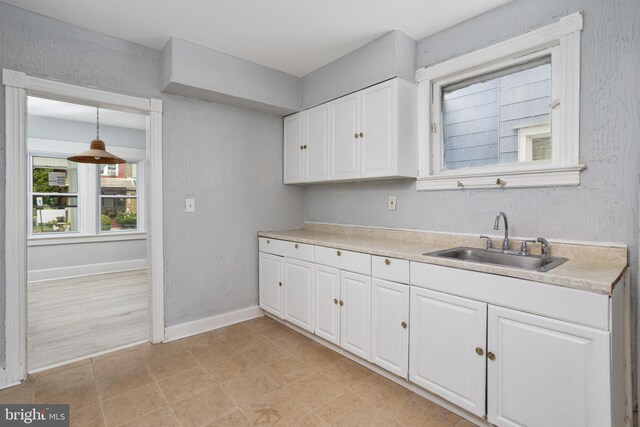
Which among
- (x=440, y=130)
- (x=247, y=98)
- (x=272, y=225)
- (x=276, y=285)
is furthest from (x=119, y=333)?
(x=440, y=130)

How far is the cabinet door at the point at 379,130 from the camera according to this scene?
240 cm

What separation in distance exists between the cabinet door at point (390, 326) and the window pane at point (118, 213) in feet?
17.4

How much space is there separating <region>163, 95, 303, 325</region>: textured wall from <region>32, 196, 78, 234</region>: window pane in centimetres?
369

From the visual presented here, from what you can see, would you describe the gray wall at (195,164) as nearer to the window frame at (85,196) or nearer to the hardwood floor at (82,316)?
the hardwood floor at (82,316)

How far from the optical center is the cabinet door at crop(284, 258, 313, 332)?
2.67 metres

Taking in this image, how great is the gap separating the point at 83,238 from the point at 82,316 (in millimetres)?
2344

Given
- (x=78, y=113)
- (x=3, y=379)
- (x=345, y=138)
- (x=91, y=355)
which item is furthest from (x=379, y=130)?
(x=78, y=113)

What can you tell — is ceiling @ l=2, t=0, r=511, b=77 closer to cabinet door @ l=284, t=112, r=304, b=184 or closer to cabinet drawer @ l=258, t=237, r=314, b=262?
cabinet door @ l=284, t=112, r=304, b=184

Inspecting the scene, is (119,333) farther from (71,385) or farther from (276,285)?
(276,285)

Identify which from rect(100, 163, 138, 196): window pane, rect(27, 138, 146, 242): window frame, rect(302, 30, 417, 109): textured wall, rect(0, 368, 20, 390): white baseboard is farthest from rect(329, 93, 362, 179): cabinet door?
rect(100, 163, 138, 196): window pane

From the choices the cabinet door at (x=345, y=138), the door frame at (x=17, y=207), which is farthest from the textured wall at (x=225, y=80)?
the door frame at (x=17, y=207)

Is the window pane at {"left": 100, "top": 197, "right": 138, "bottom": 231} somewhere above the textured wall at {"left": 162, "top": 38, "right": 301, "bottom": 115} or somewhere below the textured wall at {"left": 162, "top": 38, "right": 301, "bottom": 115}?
below

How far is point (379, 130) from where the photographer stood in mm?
2498

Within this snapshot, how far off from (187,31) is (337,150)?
4.83 ft
